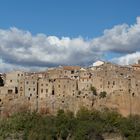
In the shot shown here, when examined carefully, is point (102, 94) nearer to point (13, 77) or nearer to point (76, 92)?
point (76, 92)

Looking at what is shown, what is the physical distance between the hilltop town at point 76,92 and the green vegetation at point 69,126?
5.94ft

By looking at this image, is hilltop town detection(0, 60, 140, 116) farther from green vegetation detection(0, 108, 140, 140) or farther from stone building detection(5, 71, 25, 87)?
green vegetation detection(0, 108, 140, 140)

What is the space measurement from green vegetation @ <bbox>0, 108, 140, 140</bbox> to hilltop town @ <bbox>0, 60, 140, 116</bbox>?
1.81 meters

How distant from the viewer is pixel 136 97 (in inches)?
3002

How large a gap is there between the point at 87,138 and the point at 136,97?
12.2m

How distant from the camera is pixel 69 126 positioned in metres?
70.0

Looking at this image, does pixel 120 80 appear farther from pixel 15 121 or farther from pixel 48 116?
pixel 15 121

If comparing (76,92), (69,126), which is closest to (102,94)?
(76,92)

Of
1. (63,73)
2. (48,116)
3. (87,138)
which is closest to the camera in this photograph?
(87,138)

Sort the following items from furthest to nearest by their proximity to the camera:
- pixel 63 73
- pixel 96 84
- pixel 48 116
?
pixel 63 73 → pixel 96 84 → pixel 48 116

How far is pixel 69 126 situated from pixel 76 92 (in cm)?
866

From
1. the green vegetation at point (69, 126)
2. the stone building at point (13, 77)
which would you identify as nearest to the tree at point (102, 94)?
the green vegetation at point (69, 126)

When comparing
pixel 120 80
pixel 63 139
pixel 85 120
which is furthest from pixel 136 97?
pixel 63 139

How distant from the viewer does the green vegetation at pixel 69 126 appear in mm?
68188
